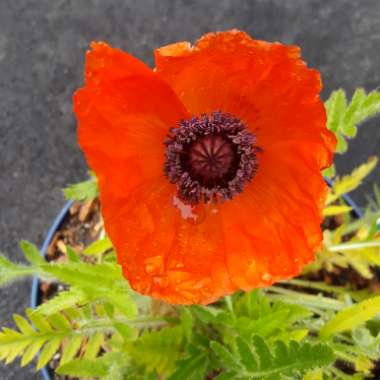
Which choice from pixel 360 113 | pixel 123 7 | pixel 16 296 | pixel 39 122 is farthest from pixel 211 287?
pixel 123 7

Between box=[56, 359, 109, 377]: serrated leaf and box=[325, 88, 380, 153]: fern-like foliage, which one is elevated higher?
box=[325, 88, 380, 153]: fern-like foliage

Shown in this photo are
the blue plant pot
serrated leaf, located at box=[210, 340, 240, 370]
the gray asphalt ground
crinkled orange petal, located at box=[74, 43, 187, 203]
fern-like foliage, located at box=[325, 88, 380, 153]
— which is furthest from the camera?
the gray asphalt ground

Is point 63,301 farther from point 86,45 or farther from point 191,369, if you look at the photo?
point 86,45

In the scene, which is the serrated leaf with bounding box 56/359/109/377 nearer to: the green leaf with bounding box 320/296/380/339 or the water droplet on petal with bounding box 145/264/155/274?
the water droplet on petal with bounding box 145/264/155/274

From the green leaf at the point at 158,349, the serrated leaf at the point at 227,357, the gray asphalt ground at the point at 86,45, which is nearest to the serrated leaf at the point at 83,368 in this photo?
the green leaf at the point at 158,349

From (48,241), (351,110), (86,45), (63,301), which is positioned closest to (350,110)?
(351,110)

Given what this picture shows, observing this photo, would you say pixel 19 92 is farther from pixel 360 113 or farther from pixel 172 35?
pixel 360 113

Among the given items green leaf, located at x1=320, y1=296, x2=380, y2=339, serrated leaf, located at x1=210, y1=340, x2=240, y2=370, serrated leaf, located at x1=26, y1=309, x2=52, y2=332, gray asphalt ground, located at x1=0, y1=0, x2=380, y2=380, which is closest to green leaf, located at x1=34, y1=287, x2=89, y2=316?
serrated leaf, located at x1=26, y1=309, x2=52, y2=332

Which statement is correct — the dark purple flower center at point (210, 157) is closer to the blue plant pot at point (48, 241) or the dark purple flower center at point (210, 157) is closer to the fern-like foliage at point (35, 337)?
the fern-like foliage at point (35, 337)
